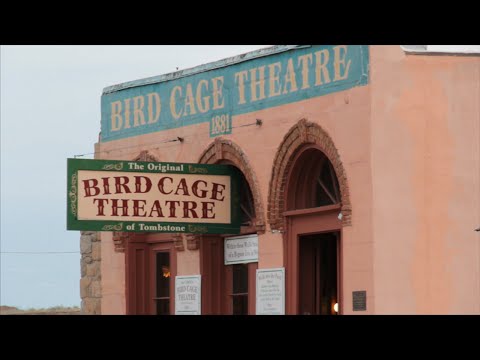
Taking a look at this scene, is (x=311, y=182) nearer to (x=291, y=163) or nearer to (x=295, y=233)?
(x=291, y=163)

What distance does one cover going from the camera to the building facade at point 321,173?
16438 millimetres

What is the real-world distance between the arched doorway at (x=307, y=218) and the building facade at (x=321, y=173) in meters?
0.02

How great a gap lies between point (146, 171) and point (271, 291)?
2986 millimetres

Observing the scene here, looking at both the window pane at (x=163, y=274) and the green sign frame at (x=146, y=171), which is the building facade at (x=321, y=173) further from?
the green sign frame at (x=146, y=171)

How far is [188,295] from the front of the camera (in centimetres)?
2111

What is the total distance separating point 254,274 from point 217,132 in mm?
2693

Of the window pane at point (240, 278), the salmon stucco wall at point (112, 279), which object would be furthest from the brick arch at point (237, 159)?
the salmon stucco wall at point (112, 279)

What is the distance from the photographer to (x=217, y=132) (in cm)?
2045

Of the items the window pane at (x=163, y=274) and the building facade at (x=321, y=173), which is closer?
the building facade at (x=321, y=173)

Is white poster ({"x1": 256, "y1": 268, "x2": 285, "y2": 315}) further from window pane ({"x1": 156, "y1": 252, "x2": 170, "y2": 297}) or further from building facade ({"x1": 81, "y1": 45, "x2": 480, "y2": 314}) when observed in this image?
window pane ({"x1": 156, "y1": 252, "x2": 170, "y2": 297})
